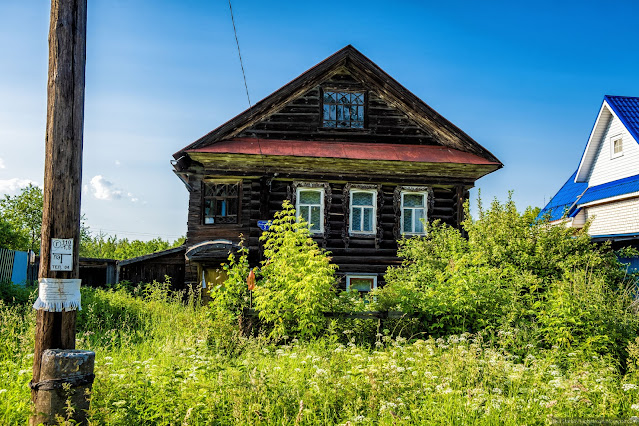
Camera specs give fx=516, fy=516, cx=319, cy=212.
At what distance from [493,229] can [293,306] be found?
6.01m

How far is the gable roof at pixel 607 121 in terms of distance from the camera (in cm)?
2194

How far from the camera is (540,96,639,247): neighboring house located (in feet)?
69.7

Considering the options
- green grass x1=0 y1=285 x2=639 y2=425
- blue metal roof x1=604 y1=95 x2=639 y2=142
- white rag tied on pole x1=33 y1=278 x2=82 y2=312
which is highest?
blue metal roof x1=604 y1=95 x2=639 y2=142

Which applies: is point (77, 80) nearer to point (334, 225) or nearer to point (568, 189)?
point (334, 225)

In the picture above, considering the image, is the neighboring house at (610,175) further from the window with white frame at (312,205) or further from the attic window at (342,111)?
the window with white frame at (312,205)

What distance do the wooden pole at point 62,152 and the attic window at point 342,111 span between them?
39.2ft

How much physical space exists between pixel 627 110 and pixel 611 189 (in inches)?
144

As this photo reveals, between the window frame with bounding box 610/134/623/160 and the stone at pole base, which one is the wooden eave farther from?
the stone at pole base

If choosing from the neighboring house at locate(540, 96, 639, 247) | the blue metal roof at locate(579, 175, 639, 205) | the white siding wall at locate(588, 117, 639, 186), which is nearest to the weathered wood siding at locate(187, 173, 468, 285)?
the blue metal roof at locate(579, 175, 639, 205)

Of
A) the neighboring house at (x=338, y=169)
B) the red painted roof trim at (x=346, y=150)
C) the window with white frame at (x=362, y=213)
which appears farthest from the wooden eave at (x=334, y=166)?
the window with white frame at (x=362, y=213)

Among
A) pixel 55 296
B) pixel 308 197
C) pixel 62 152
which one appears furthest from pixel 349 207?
pixel 55 296

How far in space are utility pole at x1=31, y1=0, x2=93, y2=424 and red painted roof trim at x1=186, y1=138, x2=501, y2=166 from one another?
9861mm

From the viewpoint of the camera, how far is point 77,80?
5.31 meters

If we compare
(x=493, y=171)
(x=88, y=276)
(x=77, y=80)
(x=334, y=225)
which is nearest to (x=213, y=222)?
(x=334, y=225)
